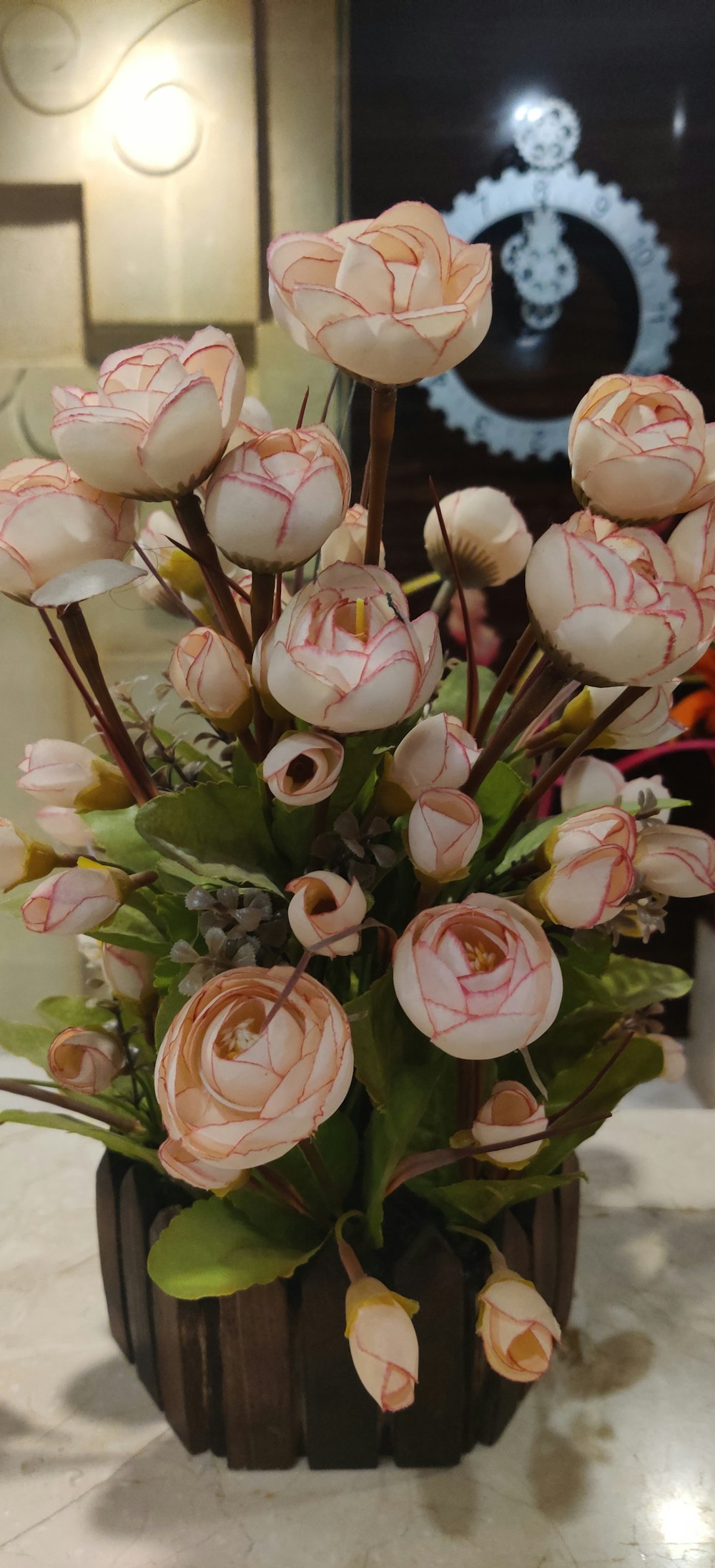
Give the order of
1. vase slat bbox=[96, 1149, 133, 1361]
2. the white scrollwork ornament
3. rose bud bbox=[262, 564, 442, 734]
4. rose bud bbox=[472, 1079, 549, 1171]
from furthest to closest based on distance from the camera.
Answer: the white scrollwork ornament, vase slat bbox=[96, 1149, 133, 1361], rose bud bbox=[472, 1079, 549, 1171], rose bud bbox=[262, 564, 442, 734]

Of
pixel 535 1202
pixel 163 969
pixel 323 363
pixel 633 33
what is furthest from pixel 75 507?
pixel 633 33

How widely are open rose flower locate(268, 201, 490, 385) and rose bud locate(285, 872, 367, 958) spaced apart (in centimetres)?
16

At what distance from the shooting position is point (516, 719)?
372 mm

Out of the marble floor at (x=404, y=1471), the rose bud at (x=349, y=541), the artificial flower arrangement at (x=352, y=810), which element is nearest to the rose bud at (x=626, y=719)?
the artificial flower arrangement at (x=352, y=810)

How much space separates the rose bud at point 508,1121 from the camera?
0.39 metres

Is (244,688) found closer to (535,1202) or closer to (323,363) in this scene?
(535,1202)

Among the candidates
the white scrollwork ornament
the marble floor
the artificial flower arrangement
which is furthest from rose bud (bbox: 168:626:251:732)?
the white scrollwork ornament

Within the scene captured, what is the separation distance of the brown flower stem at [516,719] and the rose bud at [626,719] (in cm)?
4

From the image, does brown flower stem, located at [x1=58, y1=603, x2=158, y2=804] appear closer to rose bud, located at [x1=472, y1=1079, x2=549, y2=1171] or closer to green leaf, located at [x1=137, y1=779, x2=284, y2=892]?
green leaf, located at [x1=137, y1=779, x2=284, y2=892]

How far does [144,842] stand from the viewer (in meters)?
0.42

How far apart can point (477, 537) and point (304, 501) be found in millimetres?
166

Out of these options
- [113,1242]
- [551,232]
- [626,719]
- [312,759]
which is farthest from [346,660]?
[551,232]

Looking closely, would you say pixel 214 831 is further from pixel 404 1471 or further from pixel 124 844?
pixel 404 1471

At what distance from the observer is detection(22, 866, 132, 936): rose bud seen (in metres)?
0.38
